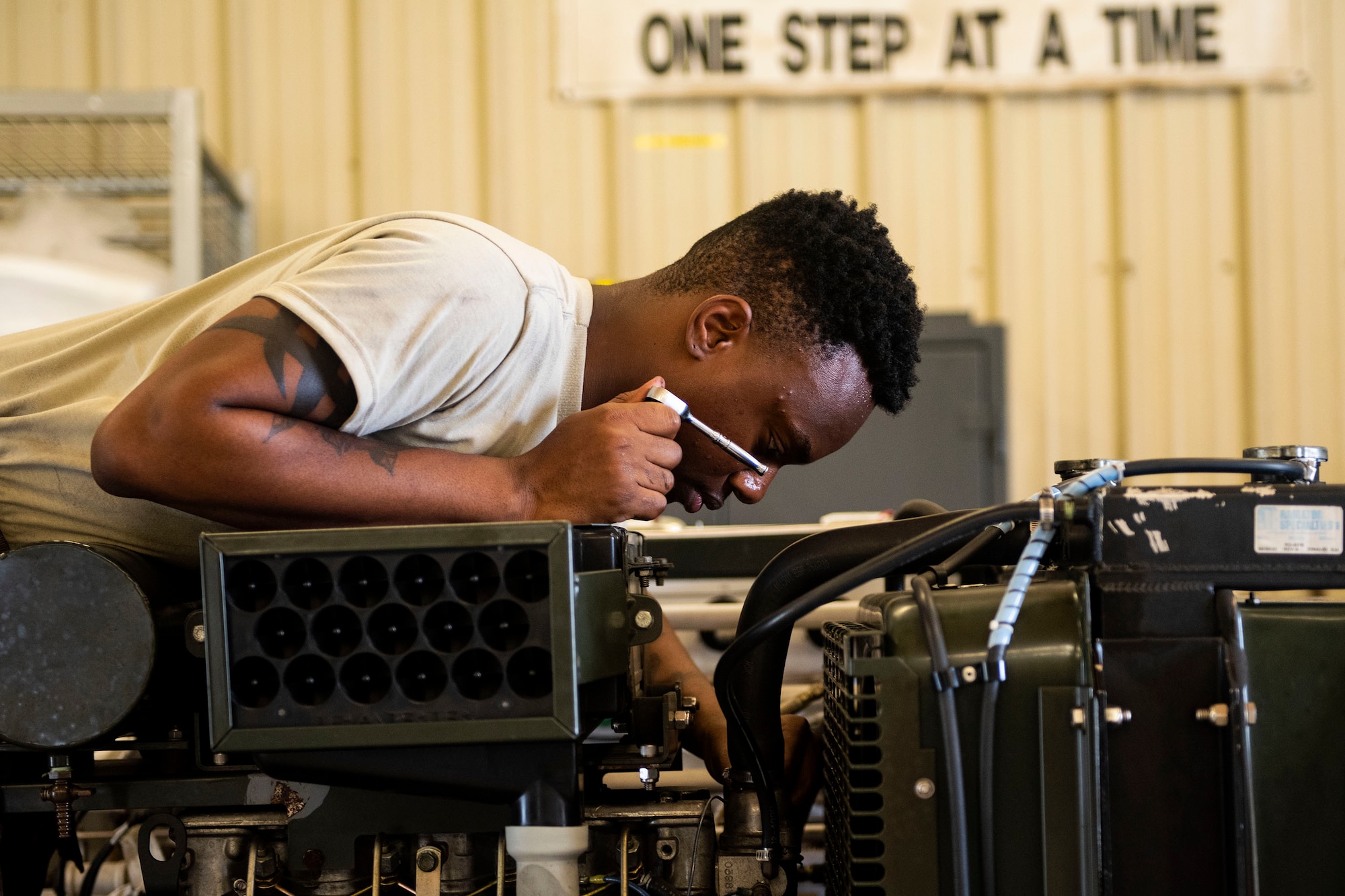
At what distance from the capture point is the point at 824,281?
997mm

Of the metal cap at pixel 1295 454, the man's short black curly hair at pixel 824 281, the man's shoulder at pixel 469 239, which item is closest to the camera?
the metal cap at pixel 1295 454

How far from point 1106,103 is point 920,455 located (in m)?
1.24

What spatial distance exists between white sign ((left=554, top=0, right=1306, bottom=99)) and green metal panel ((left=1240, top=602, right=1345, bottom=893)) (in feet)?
7.92

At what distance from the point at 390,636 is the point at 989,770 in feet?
1.16

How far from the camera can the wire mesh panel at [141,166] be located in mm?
2219

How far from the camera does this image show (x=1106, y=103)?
281 cm

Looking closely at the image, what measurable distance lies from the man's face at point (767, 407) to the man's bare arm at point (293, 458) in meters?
0.19

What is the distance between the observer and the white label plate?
0.59 m

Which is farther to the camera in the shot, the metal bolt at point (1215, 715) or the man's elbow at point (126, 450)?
the man's elbow at point (126, 450)

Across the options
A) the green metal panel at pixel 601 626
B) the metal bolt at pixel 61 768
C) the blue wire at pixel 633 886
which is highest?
the green metal panel at pixel 601 626

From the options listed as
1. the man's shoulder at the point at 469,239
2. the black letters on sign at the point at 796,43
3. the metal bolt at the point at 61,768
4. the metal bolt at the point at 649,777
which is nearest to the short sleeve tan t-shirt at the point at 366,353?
the man's shoulder at the point at 469,239

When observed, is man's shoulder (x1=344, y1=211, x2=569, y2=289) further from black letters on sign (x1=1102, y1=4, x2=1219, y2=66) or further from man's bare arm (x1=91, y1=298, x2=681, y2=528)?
black letters on sign (x1=1102, y1=4, x2=1219, y2=66)

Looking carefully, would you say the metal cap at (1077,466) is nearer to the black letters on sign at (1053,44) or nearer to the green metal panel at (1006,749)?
the green metal panel at (1006,749)

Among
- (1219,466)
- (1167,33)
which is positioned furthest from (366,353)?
(1167,33)
